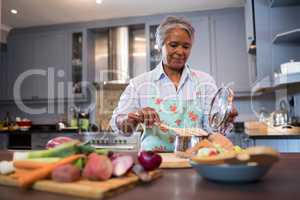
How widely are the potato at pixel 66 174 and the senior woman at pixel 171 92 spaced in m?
0.66

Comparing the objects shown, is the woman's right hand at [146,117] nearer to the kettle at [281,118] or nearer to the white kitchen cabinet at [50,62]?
the kettle at [281,118]

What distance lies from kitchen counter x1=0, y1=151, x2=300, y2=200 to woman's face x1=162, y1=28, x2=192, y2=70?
784 mm

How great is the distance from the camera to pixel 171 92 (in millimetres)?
1412

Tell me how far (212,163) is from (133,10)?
9.87 ft

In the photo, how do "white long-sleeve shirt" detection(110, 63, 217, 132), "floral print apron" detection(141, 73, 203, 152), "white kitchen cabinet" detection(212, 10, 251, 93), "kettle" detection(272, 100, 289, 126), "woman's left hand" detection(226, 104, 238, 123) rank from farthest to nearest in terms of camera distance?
"white kitchen cabinet" detection(212, 10, 251, 93) → "kettle" detection(272, 100, 289, 126) → "white long-sleeve shirt" detection(110, 63, 217, 132) → "floral print apron" detection(141, 73, 203, 152) → "woman's left hand" detection(226, 104, 238, 123)

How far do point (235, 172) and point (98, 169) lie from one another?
29cm

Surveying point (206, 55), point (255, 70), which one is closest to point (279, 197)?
point (255, 70)

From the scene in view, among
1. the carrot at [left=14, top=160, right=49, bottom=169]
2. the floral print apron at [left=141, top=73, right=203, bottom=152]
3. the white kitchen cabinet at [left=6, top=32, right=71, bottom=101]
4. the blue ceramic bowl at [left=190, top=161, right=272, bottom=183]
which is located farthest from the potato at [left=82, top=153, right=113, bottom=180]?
the white kitchen cabinet at [left=6, top=32, right=71, bottom=101]

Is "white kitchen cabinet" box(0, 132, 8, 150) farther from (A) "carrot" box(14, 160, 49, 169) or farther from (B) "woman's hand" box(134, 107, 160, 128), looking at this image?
(A) "carrot" box(14, 160, 49, 169)

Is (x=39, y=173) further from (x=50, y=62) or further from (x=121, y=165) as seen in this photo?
(x=50, y=62)

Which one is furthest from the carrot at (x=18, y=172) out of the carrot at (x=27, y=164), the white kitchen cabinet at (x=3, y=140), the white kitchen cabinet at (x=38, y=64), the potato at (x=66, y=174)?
the white kitchen cabinet at (x=3, y=140)

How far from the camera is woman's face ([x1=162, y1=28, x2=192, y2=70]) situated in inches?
52.0

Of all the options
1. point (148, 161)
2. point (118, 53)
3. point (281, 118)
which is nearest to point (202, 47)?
point (118, 53)

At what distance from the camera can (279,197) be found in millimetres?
511
